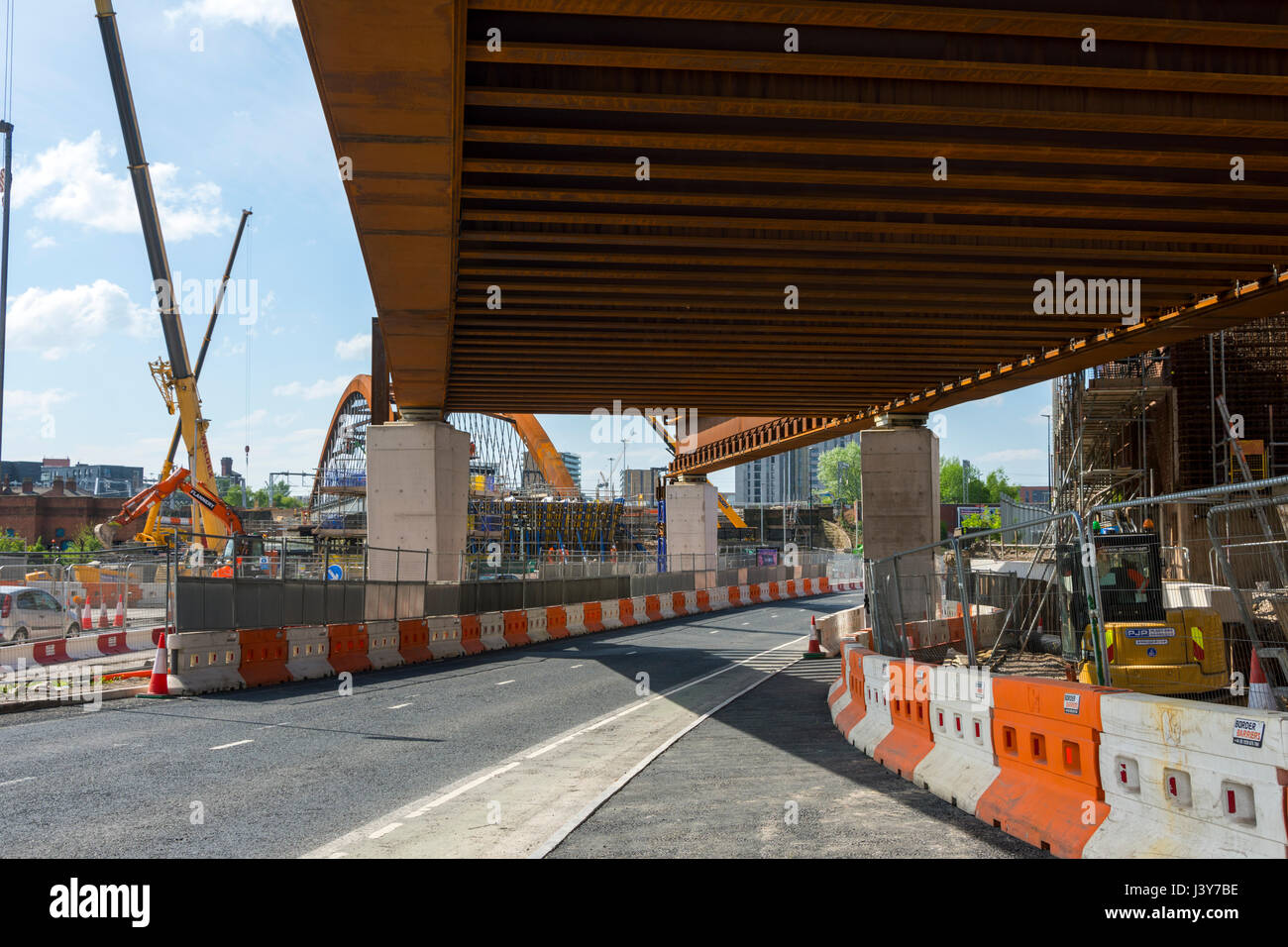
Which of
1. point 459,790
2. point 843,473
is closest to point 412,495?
point 459,790

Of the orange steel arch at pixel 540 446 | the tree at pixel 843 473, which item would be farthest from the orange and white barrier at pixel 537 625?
the tree at pixel 843 473

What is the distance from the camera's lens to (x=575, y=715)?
13.6m

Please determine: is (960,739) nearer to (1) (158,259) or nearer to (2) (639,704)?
(2) (639,704)

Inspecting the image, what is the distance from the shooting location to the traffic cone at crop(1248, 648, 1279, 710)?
25.2 ft

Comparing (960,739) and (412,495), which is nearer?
(960,739)

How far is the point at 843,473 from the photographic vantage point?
158125 millimetres

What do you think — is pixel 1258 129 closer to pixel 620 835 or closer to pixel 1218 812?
pixel 1218 812

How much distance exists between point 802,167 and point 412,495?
1790 centimetres

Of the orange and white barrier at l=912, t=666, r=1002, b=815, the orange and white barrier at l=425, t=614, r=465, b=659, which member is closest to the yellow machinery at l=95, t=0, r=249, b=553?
the orange and white barrier at l=425, t=614, r=465, b=659

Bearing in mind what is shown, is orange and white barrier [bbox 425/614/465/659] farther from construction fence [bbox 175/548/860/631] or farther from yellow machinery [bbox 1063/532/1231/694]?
yellow machinery [bbox 1063/532/1231/694]

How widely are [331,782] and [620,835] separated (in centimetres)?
326

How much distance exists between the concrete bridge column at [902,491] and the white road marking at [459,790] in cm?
2008

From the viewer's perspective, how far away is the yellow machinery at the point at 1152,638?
1127 centimetres
